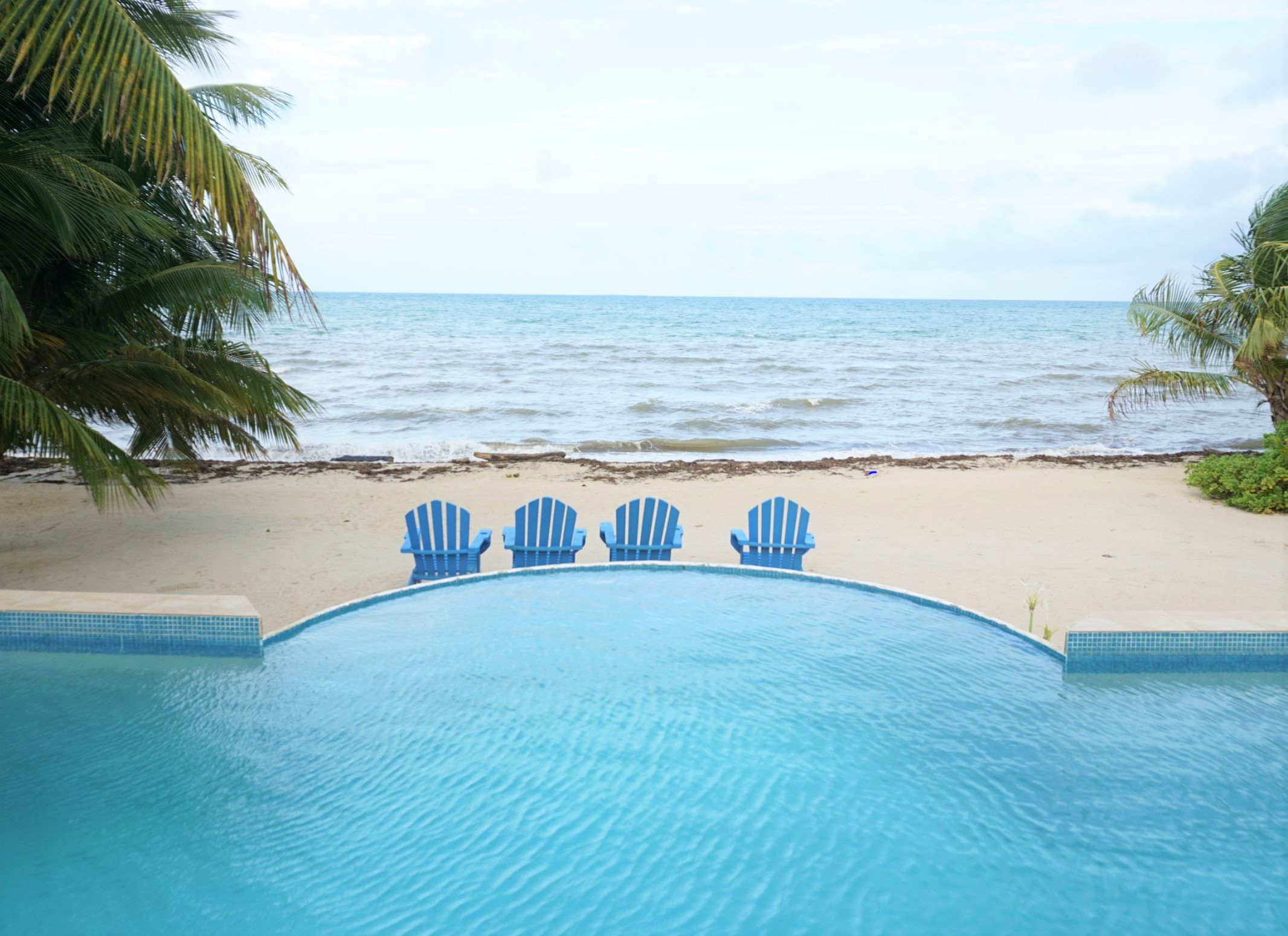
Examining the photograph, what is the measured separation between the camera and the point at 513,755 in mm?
4035

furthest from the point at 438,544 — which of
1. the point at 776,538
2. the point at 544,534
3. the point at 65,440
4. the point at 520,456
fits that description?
the point at 520,456

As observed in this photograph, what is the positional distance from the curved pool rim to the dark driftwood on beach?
6767 millimetres

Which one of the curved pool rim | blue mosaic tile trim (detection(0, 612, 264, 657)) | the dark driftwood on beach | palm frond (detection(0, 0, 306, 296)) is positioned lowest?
the dark driftwood on beach

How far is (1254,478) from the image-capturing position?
955 centimetres

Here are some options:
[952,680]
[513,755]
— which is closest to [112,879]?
[513,755]

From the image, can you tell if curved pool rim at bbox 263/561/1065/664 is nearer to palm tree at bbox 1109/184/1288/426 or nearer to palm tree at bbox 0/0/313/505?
palm tree at bbox 0/0/313/505

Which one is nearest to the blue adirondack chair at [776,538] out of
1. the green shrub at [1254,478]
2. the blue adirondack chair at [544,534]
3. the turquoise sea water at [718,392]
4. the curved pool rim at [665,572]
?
the curved pool rim at [665,572]

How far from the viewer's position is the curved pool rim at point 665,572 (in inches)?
213

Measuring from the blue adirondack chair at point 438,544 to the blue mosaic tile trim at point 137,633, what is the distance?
181cm

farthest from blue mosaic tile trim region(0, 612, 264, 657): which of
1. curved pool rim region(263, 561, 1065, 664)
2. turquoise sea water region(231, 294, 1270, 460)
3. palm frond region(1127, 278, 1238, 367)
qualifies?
palm frond region(1127, 278, 1238, 367)

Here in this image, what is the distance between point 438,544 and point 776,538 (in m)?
2.52

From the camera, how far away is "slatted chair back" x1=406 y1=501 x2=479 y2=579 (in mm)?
6746

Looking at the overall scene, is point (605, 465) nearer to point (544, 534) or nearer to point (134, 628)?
point (544, 534)

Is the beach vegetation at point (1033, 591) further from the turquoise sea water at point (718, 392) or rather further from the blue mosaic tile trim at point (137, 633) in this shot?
the turquoise sea water at point (718, 392)
